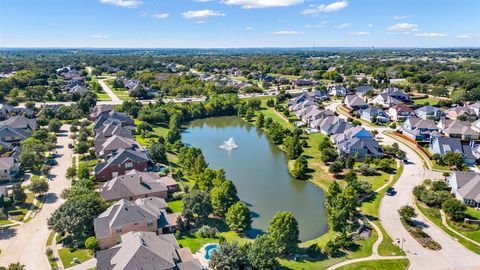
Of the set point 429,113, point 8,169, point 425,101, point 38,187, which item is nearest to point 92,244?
point 38,187

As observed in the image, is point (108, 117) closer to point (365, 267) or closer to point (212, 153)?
point (212, 153)

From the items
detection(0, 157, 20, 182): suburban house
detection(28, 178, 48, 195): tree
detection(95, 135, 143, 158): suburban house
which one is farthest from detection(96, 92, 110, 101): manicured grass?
detection(28, 178, 48, 195): tree

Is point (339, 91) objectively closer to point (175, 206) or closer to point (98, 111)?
point (98, 111)

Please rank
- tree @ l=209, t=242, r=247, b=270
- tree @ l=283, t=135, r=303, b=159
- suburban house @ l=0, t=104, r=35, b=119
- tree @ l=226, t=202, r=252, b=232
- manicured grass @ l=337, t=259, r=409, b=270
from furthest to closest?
suburban house @ l=0, t=104, r=35, b=119 → tree @ l=283, t=135, r=303, b=159 → tree @ l=226, t=202, r=252, b=232 → manicured grass @ l=337, t=259, r=409, b=270 → tree @ l=209, t=242, r=247, b=270

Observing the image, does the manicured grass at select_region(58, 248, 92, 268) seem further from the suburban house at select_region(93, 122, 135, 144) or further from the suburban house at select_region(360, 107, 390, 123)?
the suburban house at select_region(360, 107, 390, 123)

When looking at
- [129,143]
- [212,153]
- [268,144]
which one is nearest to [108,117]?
[129,143]

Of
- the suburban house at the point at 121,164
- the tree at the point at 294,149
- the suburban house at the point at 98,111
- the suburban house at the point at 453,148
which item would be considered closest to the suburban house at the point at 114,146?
the suburban house at the point at 121,164

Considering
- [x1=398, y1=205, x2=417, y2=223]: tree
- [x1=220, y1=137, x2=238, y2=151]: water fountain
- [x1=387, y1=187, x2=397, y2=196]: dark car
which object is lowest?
[x1=220, y1=137, x2=238, y2=151]: water fountain

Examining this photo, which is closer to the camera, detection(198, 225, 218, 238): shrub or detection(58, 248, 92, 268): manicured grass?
detection(58, 248, 92, 268): manicured grass
